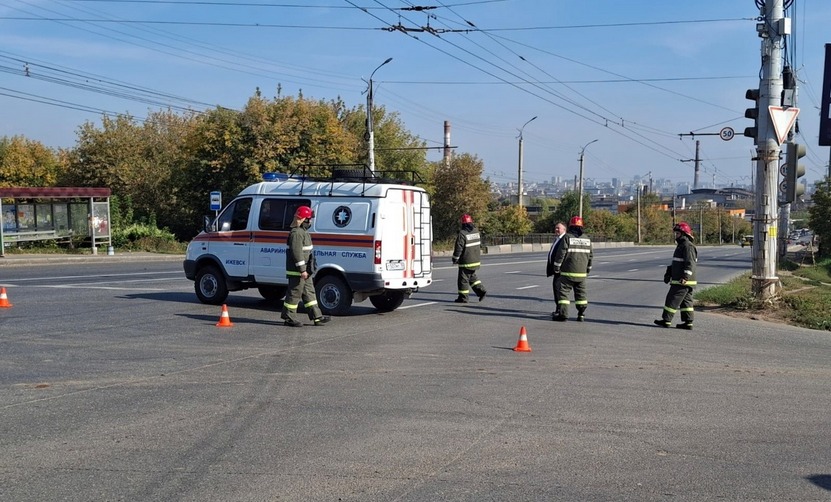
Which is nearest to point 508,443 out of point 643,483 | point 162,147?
point 643,483

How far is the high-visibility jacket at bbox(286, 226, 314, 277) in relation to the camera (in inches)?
499

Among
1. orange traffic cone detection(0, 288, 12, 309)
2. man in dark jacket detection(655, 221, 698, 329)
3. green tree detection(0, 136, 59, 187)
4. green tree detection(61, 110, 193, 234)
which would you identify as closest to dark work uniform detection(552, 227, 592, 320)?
man in dark jacket detection(655, 221, 698, 329)

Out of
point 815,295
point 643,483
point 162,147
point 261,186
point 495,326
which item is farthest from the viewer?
point 162,147

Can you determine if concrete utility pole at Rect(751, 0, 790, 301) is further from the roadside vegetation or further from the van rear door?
→ the van rear door

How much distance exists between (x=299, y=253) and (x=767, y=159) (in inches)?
404

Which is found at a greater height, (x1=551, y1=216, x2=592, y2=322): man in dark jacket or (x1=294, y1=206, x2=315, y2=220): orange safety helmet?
(x1=294, y1=206, x2=315, y2=220): orange safety helmet

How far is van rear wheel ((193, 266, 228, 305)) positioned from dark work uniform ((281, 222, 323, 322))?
2896 mm

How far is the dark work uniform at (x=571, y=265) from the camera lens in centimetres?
1409

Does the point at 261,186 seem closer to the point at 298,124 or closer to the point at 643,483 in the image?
the point at 643,483

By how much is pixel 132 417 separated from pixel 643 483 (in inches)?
168

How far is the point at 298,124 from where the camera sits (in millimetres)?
43250

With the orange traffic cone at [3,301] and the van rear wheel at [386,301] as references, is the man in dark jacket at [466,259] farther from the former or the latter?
the orange traffic cone at [3,301]

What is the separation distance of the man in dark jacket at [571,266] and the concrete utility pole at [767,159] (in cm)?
479

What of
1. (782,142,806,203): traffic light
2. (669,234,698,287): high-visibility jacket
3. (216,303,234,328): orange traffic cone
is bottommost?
(216,303,234,328): orange traffic cone
